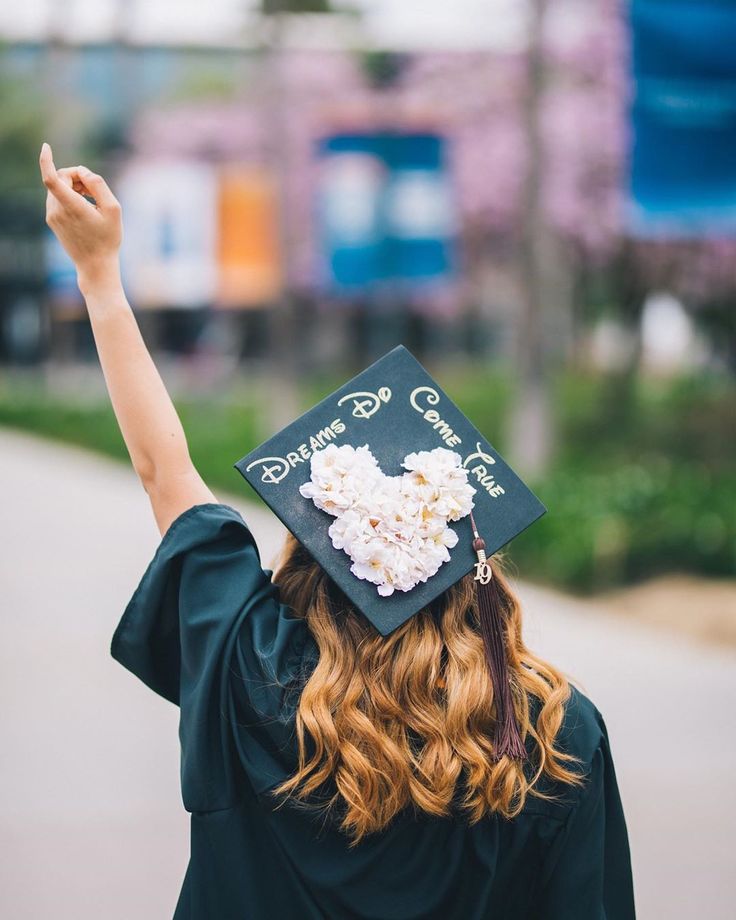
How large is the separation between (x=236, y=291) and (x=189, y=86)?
15.3 ft

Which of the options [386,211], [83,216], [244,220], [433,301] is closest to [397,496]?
[83,216]

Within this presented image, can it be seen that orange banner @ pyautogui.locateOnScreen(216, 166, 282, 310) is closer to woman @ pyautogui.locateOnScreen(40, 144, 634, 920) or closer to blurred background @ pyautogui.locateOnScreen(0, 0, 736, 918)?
blurred background @ pyautogui.locateOnScreen(0, 0, 736, 918)

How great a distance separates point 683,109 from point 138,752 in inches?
Answer: 194

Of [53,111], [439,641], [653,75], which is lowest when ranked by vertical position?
[439,641]

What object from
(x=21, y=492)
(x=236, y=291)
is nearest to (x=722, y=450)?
(x=21, y=492)

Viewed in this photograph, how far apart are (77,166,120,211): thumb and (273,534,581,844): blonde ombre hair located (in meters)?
0.61

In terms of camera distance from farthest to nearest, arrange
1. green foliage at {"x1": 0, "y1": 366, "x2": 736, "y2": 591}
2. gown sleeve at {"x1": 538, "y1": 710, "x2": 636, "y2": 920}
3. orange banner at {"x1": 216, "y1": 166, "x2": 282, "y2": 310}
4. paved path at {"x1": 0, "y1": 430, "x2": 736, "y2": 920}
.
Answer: orange banner at {"x1": 216, "y1": 166, "x2": 282, "y2": 310}
green foliage at {"x1": 0, "y1": 366, "x2": 736, "y2": 591}
paved path at {"x1": 0, "y1": 430, "x2": 736, "y2": 920}
gown sleeve at {"x1": 538, "y1": 710, "x2": 636, "y2": 920}

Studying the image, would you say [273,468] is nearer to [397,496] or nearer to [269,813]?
[397,496]

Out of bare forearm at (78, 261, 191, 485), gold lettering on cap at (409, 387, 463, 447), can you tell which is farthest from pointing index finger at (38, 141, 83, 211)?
gold lettering on cap at (409, 387, 463, 447)

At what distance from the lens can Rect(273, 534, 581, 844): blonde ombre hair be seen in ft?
5.24

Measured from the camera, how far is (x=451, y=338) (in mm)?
33312

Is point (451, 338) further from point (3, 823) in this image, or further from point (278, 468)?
point (278, 468)

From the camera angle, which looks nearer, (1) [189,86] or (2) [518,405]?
(2) [518,405]

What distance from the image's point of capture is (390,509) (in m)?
1.62
